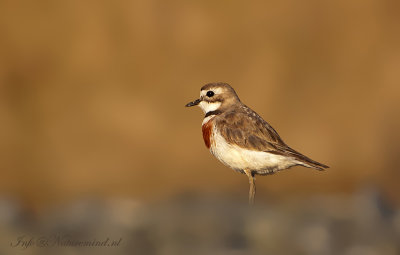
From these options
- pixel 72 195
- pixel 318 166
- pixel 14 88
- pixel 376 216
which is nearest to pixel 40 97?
pixel 14 88

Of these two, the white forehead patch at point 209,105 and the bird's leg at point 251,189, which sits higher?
the white forehead patch at point 209,105

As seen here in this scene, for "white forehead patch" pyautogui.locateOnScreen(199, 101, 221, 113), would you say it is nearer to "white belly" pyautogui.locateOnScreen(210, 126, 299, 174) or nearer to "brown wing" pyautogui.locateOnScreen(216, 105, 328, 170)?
"brown wing" pyautogui.locateOnScreen(216, 105, 328, 170)

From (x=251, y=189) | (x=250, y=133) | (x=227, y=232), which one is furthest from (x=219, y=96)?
(x=227, y=232)

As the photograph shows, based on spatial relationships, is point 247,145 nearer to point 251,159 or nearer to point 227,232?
point 251,159

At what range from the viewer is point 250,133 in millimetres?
9117

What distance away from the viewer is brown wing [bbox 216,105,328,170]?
8914mm

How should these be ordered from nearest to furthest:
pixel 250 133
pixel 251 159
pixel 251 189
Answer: pixel 251 189
pixel 251 159
pixel 250 133

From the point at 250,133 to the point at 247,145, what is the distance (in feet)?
0.68

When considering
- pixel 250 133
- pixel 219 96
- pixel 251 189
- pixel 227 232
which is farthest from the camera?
pixel 219 96

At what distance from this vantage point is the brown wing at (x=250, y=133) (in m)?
8.91

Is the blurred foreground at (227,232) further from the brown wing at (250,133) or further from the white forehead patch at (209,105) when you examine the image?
the white forehead patch at (209,105)

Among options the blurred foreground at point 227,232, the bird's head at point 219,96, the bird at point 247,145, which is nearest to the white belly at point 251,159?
the bird at point 247,145

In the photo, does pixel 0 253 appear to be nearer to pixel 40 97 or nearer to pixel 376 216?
pixel 376 216

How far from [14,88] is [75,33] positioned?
77.1 inches
